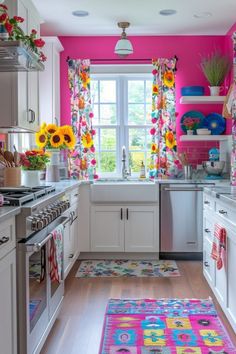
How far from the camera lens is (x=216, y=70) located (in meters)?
A: 5.18

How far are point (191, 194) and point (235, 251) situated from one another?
214 centimetres

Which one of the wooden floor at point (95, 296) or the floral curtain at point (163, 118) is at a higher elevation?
the floral curtain at point (163, 118)

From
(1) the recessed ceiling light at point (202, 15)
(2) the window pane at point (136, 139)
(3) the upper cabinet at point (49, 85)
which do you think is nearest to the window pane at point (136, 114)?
(2) the window pane at point (136, 139)

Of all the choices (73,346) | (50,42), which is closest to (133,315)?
(73,346)

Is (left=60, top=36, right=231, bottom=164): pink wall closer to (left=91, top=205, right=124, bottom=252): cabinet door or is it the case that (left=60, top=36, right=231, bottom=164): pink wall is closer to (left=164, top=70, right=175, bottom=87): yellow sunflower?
(left=164, top=70, right=175, bottom=87): yellow sunflower

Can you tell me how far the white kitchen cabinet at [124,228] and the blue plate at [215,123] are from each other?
1.28 m

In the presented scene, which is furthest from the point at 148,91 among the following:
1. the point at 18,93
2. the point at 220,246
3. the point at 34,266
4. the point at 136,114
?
the point at 34,266

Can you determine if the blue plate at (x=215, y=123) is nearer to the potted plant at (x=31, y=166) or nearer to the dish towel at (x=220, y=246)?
the dish towel at (x=220, y=246)

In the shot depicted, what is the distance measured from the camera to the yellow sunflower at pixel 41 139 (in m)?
4.56

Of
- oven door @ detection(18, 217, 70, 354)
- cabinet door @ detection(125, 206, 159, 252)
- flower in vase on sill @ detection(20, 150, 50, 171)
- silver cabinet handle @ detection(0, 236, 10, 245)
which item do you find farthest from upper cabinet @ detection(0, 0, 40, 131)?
cabinet door @ detection(125, 206, 159, 252)

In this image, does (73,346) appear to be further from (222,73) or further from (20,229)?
(222,73)

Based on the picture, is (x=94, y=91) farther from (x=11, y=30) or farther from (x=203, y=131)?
(x=11, y=30)

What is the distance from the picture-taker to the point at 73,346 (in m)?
2.75

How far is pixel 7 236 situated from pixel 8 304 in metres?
0.31
